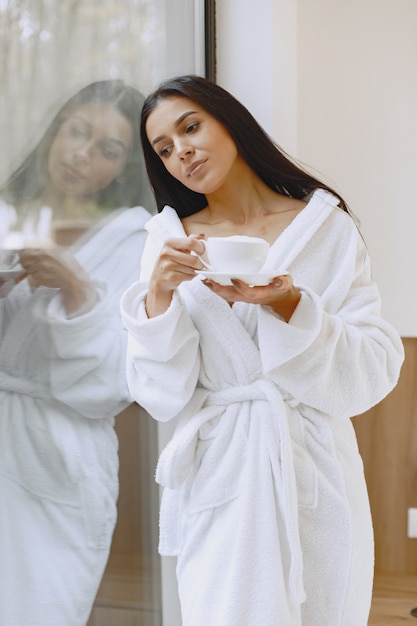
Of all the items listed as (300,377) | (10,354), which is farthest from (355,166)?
(10,354)

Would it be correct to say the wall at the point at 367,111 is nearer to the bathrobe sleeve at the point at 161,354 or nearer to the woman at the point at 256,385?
the woman at the point at 256,385

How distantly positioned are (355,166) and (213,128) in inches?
44.0

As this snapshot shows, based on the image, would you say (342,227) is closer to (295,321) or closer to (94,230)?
(295,321)

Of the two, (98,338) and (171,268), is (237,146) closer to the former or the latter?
(171,268)

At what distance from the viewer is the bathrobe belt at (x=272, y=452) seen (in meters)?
1.42

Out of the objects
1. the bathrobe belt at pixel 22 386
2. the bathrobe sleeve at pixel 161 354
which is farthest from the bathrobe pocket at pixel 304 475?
the bathrobe belt at pixel 22 386

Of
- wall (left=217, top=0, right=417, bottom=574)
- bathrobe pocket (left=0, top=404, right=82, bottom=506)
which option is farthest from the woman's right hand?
wall (left=217, top=0, right=417, bottom=574)

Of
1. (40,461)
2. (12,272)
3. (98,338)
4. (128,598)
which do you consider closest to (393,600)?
(128,598)

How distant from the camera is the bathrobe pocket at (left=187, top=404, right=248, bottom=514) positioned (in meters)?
1.48

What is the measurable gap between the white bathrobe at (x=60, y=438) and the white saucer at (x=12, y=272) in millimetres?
23

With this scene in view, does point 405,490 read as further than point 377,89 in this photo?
Yes

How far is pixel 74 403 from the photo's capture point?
1573 millimetres

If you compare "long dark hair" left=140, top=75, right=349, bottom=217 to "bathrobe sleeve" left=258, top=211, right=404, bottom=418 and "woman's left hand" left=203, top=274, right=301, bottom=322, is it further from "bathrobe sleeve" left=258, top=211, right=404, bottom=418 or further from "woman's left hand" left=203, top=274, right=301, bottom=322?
"woman's left hand" left=203, top=274, right=301, bottom=322

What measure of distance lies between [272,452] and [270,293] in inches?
11.3
